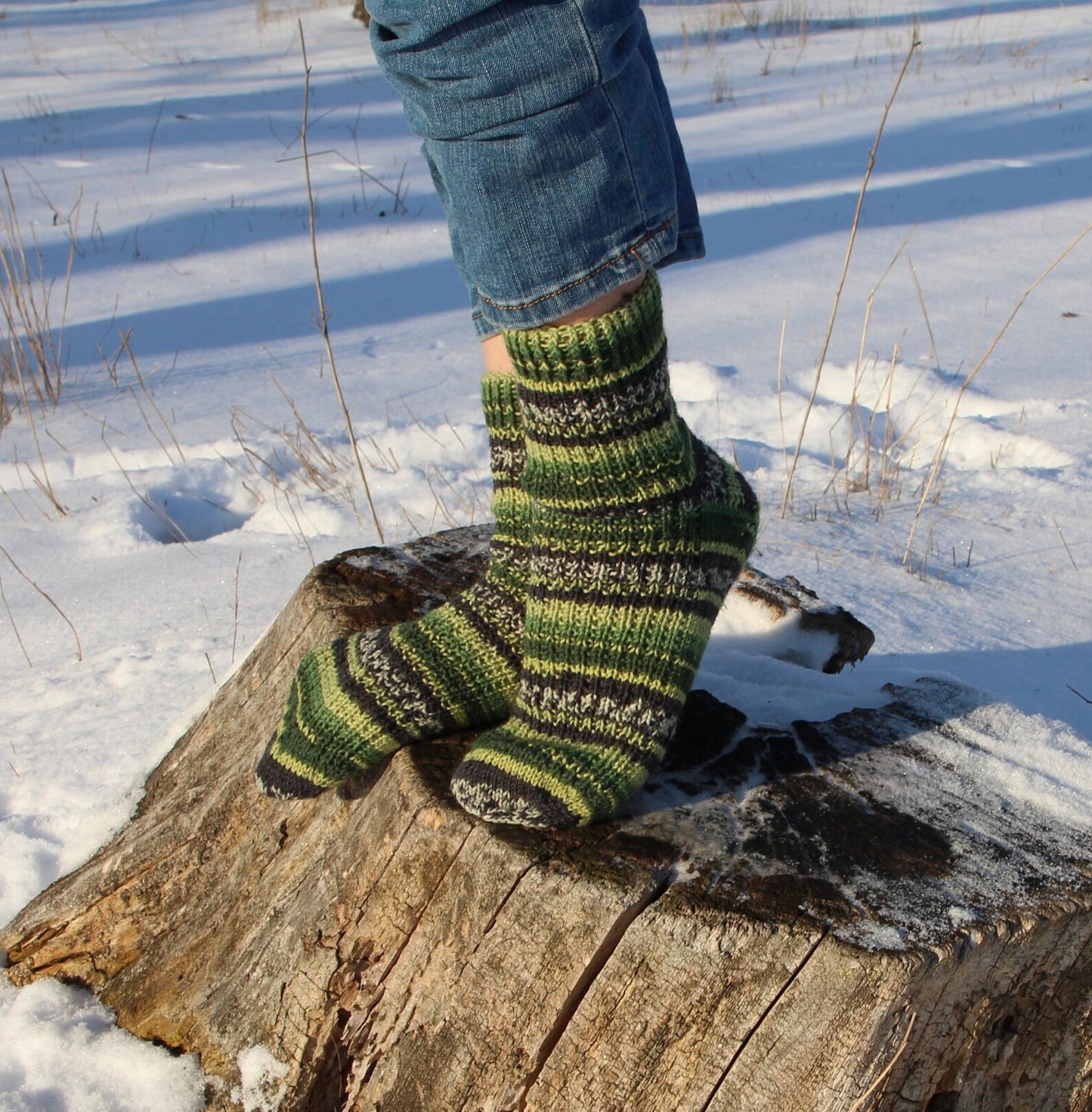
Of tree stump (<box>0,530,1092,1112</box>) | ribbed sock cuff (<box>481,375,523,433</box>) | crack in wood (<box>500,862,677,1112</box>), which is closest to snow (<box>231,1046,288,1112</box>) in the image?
tree stump (<box>0,530,1092,1112</box>)

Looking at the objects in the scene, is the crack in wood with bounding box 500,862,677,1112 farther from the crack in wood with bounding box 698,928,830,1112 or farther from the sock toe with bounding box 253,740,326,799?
the sock toe with bounding box 253,740,326,799

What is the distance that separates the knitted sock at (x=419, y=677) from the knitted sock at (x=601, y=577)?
0.21ft

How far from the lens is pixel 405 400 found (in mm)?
3111

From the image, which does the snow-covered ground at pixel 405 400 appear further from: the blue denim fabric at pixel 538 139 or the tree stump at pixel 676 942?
the blue denim fabric at pixel 538 139

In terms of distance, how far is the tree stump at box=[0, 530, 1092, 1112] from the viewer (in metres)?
0.90

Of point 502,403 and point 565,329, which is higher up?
point 565,329

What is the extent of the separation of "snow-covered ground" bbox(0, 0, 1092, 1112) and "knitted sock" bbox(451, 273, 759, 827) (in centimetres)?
24

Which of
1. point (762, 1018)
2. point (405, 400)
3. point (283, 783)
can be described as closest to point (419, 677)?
point (283, 783)

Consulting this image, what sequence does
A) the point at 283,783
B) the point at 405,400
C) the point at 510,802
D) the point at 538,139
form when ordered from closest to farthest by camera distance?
1. the point at 538,139
2. the point at 510,802
3. the point at 283,783
4. the point at 405,400

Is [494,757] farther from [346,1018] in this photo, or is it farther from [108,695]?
[108,695]

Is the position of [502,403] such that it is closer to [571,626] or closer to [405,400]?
[571,626]

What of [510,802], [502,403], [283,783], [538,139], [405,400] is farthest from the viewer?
[405,400]

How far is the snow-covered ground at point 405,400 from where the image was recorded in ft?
5.67

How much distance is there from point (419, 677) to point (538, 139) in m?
0.54
